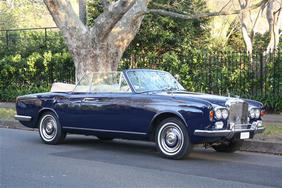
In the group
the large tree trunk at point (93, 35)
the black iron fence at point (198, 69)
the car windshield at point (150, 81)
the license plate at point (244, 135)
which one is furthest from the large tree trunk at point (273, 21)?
the license plate at point (244, 135)

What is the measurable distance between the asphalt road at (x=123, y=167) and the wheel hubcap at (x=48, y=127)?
0.25 m

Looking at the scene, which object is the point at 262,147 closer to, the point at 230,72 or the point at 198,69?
the point at 230,72

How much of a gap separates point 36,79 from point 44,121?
11.3m

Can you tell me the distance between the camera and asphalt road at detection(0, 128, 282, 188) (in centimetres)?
741

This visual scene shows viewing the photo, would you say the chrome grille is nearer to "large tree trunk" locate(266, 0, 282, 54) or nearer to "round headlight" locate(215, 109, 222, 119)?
"round headlight" locate(215, 109, 222, 119)

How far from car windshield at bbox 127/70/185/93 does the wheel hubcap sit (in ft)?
6.94

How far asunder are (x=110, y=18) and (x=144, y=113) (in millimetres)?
5946

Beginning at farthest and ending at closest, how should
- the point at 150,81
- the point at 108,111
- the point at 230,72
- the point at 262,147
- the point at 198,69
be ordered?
1. the point at 198,69
2. the point at 230,72
3. the point at 262,147
4. the point at 150,81
5. the point at 108,111

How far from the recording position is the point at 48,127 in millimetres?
11453

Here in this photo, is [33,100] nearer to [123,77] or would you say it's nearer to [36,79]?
[123,77]

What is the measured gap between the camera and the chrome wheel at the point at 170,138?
924 centimetres

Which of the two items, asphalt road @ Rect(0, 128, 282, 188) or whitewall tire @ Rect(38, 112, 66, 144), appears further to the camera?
whitewall tire @ Rect(38, 112, 66, 144)

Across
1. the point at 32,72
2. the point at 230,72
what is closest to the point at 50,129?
the point at 230,72

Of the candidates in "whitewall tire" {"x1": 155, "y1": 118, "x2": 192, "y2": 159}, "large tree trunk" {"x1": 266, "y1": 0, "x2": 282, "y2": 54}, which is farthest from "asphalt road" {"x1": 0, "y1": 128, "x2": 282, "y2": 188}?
"large tree trunk" {"x1": 266, "y1": 0, "x2": 282, "y2": 54}
